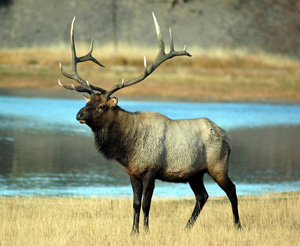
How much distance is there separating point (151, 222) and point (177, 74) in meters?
21.1

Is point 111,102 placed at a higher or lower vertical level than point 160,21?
higher

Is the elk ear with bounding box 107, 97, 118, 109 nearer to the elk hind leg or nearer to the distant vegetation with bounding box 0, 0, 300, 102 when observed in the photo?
the elk hind leg

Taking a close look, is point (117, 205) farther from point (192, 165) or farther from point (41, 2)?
point (41, 2)

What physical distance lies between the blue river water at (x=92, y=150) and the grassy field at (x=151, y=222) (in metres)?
1.49

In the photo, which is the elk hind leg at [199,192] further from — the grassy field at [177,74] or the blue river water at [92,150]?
the grassy field at [177,74]

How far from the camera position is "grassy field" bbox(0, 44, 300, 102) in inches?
1116

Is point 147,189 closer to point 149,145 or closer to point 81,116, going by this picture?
point 149,145

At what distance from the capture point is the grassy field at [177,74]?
28344 millimetres

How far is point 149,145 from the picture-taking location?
9047 millimetres

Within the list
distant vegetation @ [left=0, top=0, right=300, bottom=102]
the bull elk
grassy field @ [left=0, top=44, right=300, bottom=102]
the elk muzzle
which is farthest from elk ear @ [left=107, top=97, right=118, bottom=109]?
distant vegetation @ [left=0, top=0, right=300, bottom=102]

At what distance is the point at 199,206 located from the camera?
376 inches

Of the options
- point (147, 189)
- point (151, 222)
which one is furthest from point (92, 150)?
point (147, 189)

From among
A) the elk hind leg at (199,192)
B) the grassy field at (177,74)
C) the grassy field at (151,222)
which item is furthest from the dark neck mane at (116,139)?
the grassy field at (177,74)

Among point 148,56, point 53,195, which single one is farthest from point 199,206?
point 148,56
